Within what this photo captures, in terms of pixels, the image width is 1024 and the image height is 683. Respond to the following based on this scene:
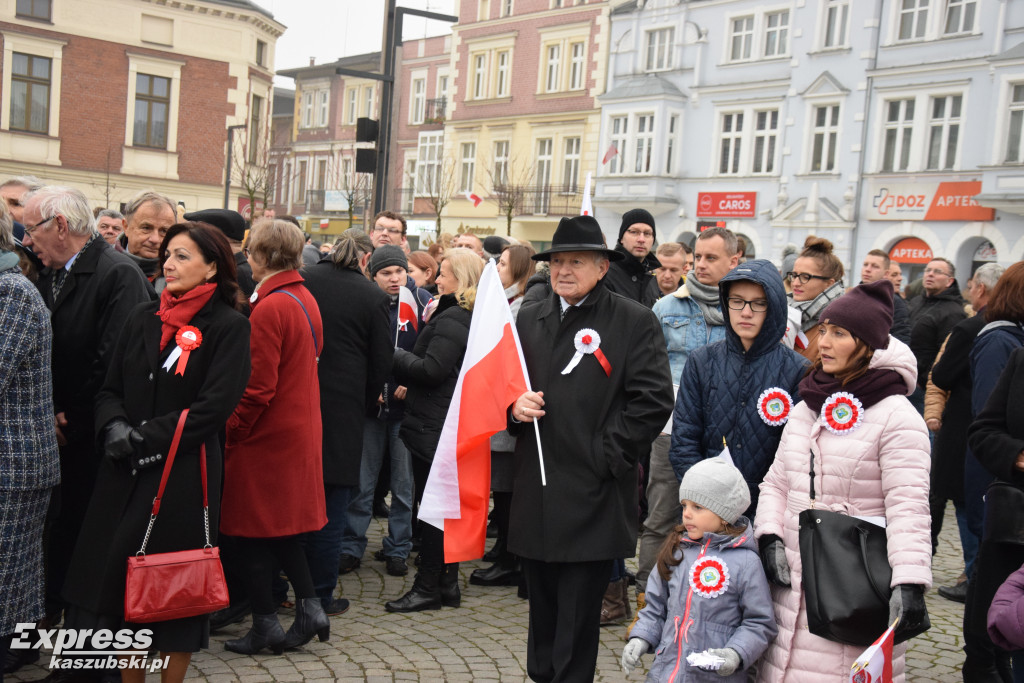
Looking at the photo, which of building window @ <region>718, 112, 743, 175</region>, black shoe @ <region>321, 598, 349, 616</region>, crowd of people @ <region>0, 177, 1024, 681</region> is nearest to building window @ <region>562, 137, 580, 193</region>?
building window @ <region>718, 112, 743, 175</region>

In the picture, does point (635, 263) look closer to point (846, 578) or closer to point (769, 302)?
point (769, 302)

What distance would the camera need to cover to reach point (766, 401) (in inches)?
168

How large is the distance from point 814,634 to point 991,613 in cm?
62

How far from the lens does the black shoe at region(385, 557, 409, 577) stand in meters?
6.66

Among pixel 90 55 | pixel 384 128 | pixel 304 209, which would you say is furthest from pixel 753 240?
pixel 304 209

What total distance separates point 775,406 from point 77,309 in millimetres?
3377

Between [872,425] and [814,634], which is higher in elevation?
[872,425]

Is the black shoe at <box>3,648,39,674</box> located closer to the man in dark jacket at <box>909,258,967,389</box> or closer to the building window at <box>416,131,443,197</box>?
the man in dark jacket at <box>909,258,967,389</box>

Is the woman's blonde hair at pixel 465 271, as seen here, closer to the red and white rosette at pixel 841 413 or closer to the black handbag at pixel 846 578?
the red and white rosette at pixel 841 413

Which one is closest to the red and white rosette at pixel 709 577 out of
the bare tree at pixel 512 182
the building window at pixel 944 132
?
the building window at pixel 944 132

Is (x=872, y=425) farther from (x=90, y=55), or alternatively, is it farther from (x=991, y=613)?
(x=90, y=55)

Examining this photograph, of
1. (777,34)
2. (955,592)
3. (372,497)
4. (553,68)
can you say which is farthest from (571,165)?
(372,497)

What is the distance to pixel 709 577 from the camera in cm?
373

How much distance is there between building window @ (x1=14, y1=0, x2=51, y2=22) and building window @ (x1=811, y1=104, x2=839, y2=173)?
26.7 metres
